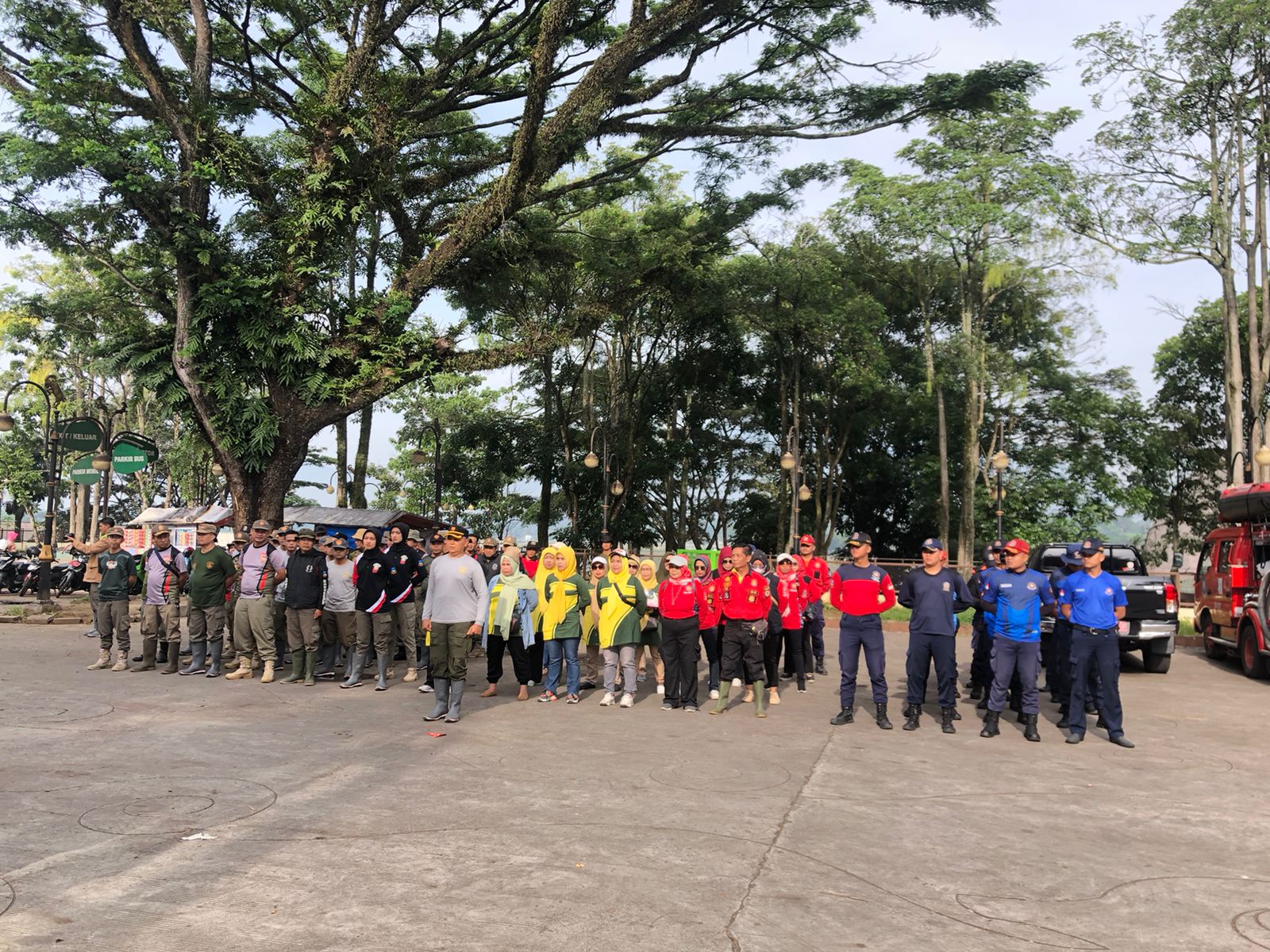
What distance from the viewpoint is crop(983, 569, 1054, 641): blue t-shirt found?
958 centimetres

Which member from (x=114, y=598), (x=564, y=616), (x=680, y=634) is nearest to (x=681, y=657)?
(x=680, y=634)

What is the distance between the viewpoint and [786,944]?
14.3 feet

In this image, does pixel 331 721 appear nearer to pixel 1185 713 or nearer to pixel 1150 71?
pixel 1185 713

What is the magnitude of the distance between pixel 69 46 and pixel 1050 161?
29.0 m

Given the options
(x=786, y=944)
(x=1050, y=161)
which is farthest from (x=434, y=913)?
(x=1050, y=161)

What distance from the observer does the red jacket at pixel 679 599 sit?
10.8 m

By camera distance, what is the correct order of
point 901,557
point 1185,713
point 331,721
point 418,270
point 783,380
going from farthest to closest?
point 901,557
point 783,380
point 418,270
point 1185,713
point 331,721

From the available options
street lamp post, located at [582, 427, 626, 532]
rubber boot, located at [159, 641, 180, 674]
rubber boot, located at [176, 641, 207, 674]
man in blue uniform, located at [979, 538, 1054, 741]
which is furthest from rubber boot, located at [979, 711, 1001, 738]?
street lamp post, located at [582, 427, 626, 532]

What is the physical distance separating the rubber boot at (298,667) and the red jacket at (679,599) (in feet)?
15.1

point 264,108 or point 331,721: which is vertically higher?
point 264,108

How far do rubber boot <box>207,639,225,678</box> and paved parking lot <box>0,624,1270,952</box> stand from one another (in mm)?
2261

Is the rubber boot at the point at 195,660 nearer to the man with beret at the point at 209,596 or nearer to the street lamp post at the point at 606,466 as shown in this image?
the man with beret at the point at 209,596

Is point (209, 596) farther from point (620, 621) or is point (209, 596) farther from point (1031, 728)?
point (1031, 728)

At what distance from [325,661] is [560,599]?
3.68m
